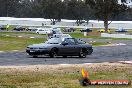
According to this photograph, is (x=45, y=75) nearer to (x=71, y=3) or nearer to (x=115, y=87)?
(x=115, y=87)

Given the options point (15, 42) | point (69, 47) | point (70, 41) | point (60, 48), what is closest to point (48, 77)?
point (60, 48)

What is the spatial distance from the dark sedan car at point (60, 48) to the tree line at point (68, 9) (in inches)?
2319

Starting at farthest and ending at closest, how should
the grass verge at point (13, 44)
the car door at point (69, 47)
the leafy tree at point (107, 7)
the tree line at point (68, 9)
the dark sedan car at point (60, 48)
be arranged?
the tree line at point (68, 9)
the leafy tree at point (107, 7)
the grass verge at point (13, 44)
the car door at point (69, 47)
the dark sedan car at point (60, 48)

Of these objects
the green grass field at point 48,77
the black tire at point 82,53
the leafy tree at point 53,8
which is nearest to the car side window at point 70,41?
the black tire at point 82,53

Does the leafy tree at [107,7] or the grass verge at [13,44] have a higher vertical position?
the leafy tree at [107,7]

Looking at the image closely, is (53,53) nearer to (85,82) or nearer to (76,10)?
(85,82)

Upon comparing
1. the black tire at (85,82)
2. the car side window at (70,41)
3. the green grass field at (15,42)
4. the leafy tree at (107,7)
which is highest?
the leafy tree at (107,7)

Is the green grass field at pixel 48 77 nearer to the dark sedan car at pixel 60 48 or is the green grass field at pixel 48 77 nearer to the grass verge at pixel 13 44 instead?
the dark sedan car at pixel 60 48

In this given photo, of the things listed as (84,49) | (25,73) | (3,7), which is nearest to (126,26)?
(3,7)

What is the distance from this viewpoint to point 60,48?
26.6 metres

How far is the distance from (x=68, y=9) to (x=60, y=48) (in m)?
108

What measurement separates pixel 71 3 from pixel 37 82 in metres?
121

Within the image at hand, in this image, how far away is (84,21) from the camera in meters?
138

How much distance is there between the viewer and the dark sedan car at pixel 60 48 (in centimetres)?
2592
